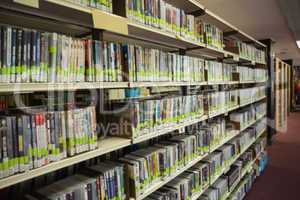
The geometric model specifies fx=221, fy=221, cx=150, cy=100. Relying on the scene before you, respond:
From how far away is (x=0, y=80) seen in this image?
791mm

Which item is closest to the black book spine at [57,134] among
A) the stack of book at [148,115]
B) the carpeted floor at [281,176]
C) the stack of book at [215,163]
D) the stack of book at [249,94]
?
the stack of book at [148,115]

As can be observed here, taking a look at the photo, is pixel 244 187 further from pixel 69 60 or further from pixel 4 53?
pixel 4 53

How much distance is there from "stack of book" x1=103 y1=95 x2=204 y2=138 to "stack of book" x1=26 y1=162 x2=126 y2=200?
22 centimetres

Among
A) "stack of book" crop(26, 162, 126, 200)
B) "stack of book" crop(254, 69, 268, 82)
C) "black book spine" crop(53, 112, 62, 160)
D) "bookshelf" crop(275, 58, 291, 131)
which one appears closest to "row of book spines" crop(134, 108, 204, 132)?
"stack of book" crop(26, 162, 126, 200)

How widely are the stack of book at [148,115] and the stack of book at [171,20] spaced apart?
0.51 meters

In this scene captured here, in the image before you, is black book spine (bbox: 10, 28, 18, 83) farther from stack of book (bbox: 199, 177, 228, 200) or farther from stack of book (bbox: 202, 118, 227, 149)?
stack of book (bbox: 199, 177, 228, 200)

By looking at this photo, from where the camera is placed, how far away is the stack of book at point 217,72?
2211 millimetres

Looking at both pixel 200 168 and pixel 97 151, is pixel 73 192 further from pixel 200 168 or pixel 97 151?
pixel 200 168

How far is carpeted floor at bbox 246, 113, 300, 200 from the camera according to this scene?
3.12m

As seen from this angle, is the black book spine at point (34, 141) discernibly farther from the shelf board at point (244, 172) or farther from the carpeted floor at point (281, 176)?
the carpeted floor at point (281, 176)

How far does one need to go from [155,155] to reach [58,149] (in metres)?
0.74

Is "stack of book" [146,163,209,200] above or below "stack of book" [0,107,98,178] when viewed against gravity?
below

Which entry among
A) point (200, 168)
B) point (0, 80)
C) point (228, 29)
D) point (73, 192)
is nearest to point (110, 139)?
point (73, 192)

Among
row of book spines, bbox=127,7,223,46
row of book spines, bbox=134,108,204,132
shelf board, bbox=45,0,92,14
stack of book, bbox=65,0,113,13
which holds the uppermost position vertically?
row of book spines, bbox=127,7,223,46
